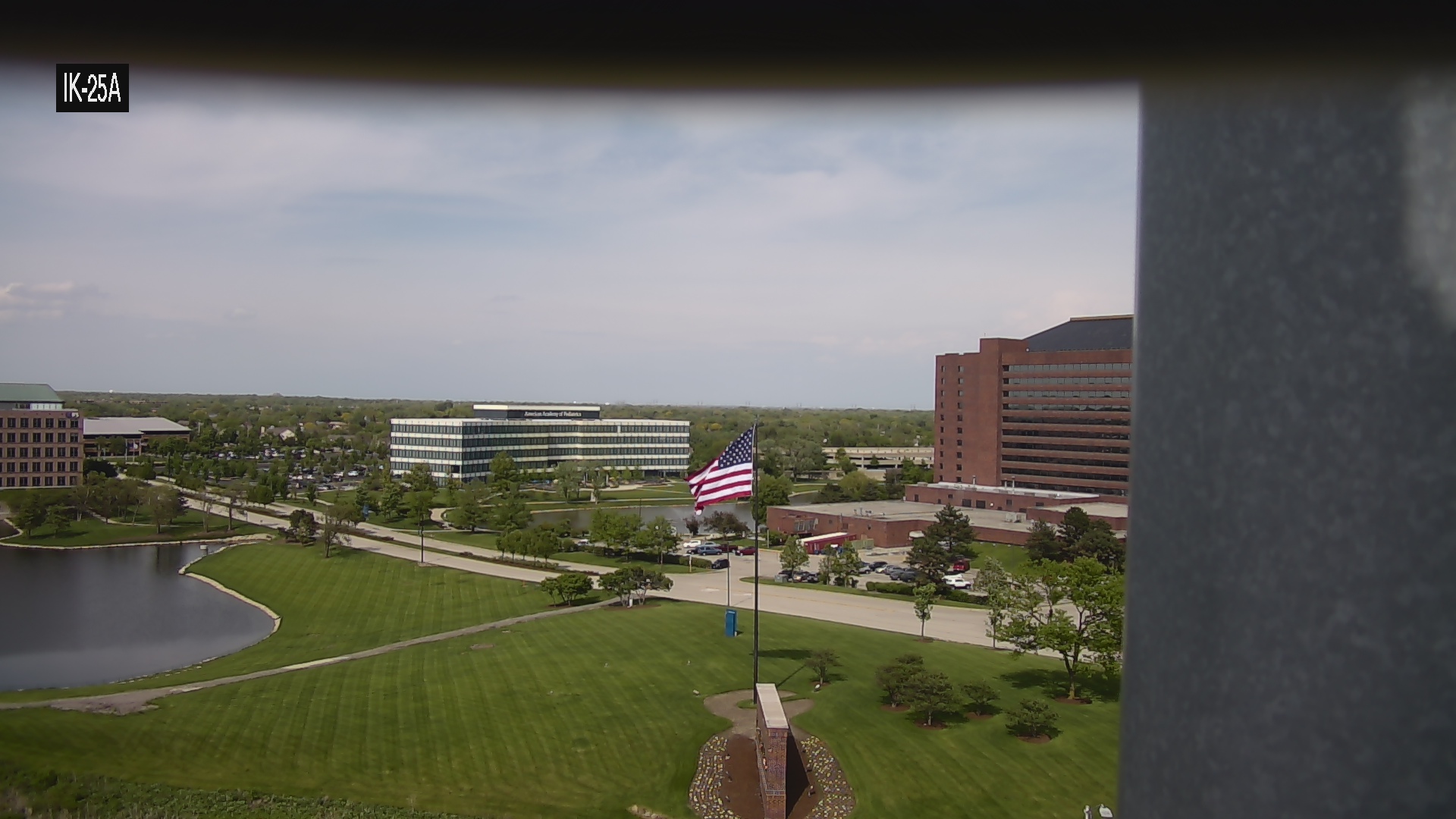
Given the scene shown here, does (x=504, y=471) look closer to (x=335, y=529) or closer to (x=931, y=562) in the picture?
(x=335, y=529)

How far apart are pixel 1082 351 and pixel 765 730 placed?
30.1 metres

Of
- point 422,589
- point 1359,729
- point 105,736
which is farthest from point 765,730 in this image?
point 422,589

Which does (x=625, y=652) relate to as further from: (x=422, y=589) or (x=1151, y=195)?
(x=1151, y=195)

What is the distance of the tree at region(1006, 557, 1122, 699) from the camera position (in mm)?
13047

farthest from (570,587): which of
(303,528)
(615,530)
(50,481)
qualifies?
(50,481)

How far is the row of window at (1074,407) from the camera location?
35.0m

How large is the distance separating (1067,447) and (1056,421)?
3.80 ft

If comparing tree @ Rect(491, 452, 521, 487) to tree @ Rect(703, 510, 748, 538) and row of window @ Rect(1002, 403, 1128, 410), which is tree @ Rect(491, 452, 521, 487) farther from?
row of window @ Rect(1002, 403, 1128, 410)

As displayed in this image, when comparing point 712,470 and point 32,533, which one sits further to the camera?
point 32,533

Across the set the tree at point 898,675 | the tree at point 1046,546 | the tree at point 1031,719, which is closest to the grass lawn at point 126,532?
the tree at point 1046,546

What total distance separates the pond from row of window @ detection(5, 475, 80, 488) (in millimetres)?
5063

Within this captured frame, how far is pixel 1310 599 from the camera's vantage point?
0.88 m

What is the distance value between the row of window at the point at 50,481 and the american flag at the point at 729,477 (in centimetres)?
3232

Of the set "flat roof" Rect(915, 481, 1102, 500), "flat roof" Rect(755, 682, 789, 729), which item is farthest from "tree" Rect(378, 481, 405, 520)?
"flat roof" Rect(755, 682, 789, 729)
